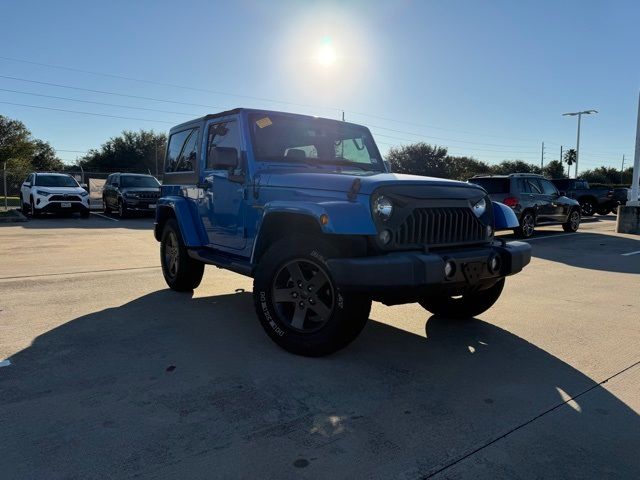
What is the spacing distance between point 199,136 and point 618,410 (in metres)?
4.78

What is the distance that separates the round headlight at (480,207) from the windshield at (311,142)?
1.36 meters

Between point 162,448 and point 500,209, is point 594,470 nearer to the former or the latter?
point 162,448

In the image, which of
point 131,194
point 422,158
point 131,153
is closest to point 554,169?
point 422,158

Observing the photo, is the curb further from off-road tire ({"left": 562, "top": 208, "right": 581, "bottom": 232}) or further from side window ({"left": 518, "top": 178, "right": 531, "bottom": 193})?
off-road tire ({"left": 562, "top": 208, "right": 581, "bottom": 232})

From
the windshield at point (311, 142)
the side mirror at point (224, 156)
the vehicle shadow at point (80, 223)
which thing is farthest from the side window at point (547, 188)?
the side mirror at point (224, 156)

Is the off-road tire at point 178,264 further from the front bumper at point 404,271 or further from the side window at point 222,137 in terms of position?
the front bumper at point 404,271

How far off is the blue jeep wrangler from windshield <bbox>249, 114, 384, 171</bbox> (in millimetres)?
14

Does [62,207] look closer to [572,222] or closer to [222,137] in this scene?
[222,137]

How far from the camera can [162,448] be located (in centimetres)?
256

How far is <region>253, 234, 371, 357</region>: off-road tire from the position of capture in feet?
11.8

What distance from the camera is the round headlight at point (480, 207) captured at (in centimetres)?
429

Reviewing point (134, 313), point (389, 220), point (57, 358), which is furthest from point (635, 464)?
point (134, 313)

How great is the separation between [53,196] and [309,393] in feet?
55.8

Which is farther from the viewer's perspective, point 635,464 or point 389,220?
point 389,220
